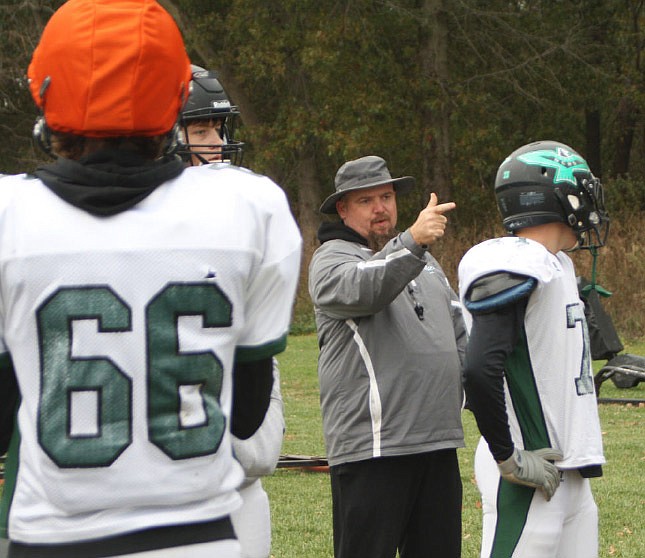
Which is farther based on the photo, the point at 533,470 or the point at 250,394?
the point at 533,470

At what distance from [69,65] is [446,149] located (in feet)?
83.9

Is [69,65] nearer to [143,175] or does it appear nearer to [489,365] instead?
[143,175]

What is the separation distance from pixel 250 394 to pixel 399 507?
233 centimetres

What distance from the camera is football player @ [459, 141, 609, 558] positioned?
3439 mm

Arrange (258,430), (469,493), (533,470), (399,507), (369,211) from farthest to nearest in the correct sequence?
(469,493) < (369,211) < (399,507) < (533,470) < (258,430)

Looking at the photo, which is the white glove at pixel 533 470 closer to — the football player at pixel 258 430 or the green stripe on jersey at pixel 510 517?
the green stripe on jersey at pixel 510 517

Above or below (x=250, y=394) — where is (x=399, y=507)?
below

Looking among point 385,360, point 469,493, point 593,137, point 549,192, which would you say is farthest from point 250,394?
point 593,137

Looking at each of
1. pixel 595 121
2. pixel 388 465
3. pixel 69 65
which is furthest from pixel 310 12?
pixel 69 65

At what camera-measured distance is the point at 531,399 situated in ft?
11.6

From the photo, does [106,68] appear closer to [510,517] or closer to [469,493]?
[510,517]

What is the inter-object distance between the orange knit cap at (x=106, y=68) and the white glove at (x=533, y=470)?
1.70 metres

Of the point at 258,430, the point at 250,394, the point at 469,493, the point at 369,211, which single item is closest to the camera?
the point at 250,394

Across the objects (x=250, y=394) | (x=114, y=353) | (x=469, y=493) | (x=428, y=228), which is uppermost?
(x=428, y=228)
